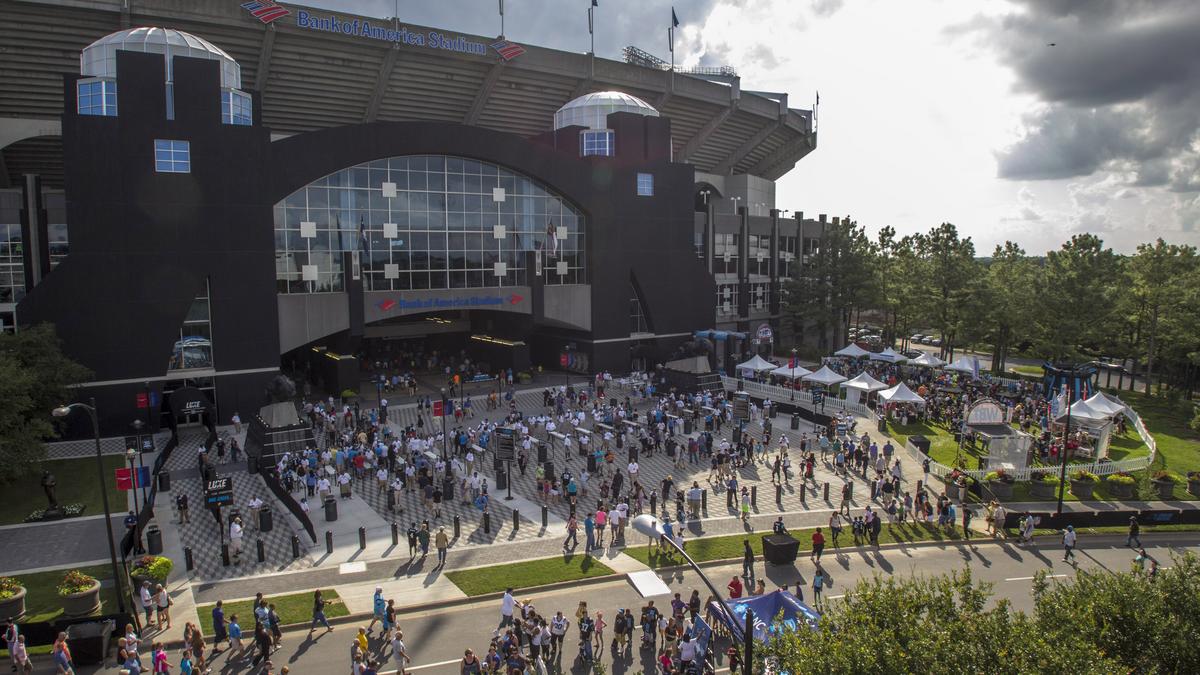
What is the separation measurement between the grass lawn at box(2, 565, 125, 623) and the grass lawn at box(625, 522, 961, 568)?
50.8ft

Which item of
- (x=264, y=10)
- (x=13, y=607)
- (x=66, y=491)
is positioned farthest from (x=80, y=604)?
(x=264, y=10)

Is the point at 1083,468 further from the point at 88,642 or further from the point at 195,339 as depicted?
the point at 195,339

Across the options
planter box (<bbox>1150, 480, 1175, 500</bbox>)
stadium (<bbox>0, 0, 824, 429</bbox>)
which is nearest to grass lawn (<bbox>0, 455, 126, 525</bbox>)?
stadium (<bbox>0, 0, 824, 429</bbox>)

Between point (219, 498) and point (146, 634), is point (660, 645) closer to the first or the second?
point (146, 634)

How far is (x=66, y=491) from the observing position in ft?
97.3

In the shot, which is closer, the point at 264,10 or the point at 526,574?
the point at 526,574

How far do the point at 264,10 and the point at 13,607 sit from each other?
40.2 meters

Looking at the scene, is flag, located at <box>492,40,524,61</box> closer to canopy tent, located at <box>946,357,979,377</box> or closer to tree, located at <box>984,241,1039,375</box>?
canopy tent, located at <box>946,357,979,377</box>

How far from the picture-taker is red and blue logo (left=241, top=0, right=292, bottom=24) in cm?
4700

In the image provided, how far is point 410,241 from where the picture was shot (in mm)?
49531

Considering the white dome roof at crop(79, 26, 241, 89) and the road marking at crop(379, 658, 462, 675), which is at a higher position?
the white dome roof at crop(79, 26, 241, 89)

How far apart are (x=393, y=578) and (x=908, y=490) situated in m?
21.3

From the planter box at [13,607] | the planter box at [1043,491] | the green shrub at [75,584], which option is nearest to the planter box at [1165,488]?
the planter box at [1043,491]

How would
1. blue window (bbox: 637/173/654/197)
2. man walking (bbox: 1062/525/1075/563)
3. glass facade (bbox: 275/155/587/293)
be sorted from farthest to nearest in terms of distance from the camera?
blue window (bbox: 637/173/654/197) → glass facade (bbox: 275/155/587/293) → man walking (bbox: 1062/525/1075/563)
